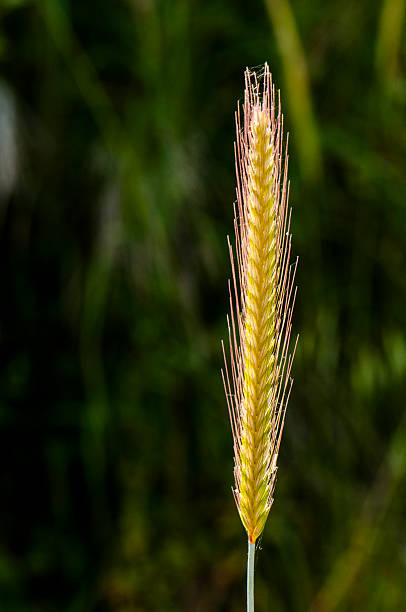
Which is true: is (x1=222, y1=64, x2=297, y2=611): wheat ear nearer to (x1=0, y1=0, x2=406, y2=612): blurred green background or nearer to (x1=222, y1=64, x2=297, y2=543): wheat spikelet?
(x1=222, y1=64, x2=297, y2=543): wheat spikelet

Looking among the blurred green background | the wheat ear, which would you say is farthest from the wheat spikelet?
the blurred green background

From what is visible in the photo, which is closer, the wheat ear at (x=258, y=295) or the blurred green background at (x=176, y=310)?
the wheat ear at (x=258, y=295)

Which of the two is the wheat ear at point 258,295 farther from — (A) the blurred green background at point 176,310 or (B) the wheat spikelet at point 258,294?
(A) the blurred green background at point 176,310

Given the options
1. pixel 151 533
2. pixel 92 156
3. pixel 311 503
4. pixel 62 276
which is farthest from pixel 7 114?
pixel 311 503

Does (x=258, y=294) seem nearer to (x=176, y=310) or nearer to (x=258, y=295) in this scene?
(x=258, y=295)

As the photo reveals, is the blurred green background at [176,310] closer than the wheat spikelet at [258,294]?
No

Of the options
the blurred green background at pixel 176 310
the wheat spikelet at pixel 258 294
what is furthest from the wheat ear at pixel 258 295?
the blurred green background at pixel 176 310

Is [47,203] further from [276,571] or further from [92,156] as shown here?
[276,571]
